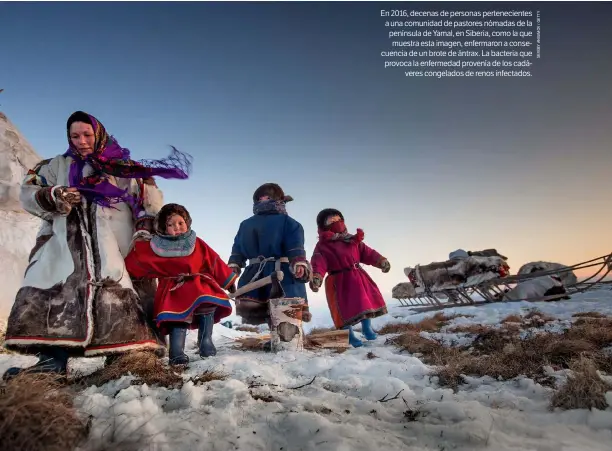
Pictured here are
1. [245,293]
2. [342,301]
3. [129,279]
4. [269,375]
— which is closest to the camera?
[269,375]

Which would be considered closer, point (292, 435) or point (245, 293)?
point (292, 435)

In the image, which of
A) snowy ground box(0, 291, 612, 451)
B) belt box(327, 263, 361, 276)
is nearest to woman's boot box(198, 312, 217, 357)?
snowy ground box(0, 291, 612, 451)

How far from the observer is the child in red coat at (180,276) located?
3.31 m

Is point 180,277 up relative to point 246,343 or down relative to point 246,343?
up

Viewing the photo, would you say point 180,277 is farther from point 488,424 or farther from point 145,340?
point 488,424

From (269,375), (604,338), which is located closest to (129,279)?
(269,375)

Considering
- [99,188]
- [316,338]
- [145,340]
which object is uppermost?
[99,188]

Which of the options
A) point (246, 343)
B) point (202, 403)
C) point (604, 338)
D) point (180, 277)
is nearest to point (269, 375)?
point (202, 403)

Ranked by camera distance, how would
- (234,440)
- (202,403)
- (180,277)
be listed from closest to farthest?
(234,440), (202,403), (180,277)

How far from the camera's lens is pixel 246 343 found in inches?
192

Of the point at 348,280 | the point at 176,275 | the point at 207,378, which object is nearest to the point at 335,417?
the point at 207,378

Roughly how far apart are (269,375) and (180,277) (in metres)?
1.42

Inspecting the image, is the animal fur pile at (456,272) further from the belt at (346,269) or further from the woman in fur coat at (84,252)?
the woman in fur coat at (84,252)

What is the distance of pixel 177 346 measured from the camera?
3.26m
